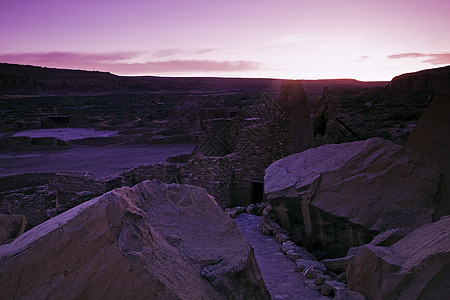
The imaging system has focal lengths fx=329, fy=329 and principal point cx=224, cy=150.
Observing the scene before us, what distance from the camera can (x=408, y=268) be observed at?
3.32 meters

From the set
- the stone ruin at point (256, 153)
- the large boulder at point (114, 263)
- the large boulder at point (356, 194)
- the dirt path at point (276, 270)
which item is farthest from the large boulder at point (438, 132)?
the large boulder at point (114, 263)

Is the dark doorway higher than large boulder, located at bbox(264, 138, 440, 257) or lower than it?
lower

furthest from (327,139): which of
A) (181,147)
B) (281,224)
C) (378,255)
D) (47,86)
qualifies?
(47,86)

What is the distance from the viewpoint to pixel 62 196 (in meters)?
10.4

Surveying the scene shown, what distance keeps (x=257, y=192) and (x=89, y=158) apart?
10.5 metres

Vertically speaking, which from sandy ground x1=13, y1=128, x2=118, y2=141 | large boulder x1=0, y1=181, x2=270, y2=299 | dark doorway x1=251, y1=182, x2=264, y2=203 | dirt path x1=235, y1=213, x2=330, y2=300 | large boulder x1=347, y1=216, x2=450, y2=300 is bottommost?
sandy ground x1=13, y1=128, x2=118, y2=141

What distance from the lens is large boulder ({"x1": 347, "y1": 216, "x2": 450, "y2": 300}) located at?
10.1 ft

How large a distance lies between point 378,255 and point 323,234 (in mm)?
2001

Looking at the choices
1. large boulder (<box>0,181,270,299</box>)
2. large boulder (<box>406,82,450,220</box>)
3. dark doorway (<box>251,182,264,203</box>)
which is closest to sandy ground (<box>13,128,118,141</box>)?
dark doorway (<box>251,182,264,203</box>)

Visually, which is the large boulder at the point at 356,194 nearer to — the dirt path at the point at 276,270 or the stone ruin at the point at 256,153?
the dirt path at the point at 276,270

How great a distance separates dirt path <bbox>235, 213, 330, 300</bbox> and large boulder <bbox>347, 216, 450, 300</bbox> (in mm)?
564

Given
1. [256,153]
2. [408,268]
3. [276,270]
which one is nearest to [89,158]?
[256,153]

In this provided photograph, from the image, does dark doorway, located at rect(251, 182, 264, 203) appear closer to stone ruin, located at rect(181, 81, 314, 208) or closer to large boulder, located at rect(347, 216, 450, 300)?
stone ruin, located at rect(181, 81, 314, 208)

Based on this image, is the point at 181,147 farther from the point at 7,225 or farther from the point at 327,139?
the point at 7,225
